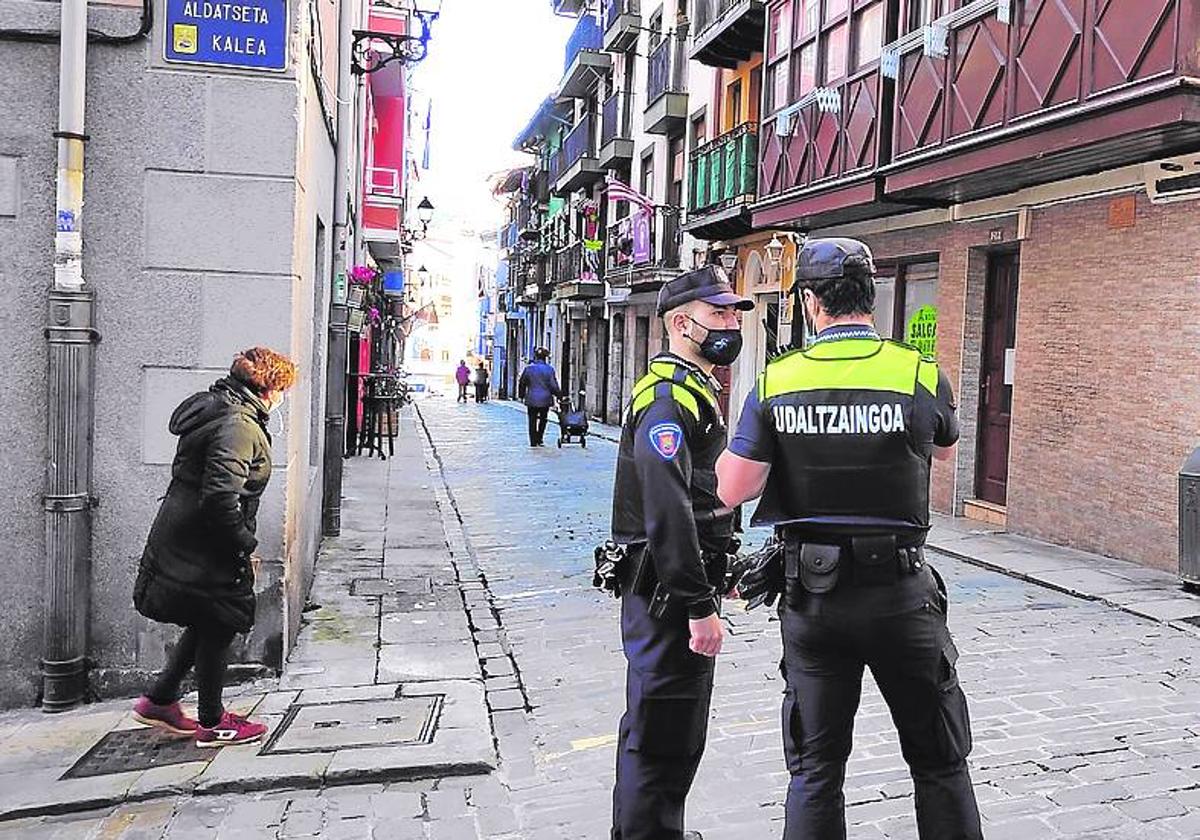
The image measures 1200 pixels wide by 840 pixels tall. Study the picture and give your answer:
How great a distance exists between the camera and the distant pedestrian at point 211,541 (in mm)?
4707

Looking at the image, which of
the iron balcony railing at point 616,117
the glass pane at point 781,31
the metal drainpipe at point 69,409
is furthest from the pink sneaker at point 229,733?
the iron balcony railing at point 616,117

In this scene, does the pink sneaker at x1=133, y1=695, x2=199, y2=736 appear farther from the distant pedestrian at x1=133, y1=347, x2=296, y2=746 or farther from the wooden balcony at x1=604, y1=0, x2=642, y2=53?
the wooden balcony at x1=604, y1=0, x2=642, y2=53

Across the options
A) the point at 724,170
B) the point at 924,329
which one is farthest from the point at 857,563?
the point at 724,170

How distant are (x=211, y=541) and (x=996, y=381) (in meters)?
9.85

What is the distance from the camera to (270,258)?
564cm

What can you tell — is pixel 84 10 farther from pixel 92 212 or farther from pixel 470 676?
pixel 470 676

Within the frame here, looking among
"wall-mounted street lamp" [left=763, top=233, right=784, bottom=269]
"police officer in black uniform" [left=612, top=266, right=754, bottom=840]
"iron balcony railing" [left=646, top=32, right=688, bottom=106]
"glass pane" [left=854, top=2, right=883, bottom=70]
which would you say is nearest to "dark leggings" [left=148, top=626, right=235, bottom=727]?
"police officer in black uniform" [left=612, top=266, right=754, bottom=840]

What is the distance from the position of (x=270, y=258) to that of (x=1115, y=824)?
15.1ft

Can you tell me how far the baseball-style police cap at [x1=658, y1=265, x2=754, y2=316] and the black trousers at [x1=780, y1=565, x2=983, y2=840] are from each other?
39.1 inches

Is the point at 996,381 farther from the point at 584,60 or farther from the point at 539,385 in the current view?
the point at 584,60

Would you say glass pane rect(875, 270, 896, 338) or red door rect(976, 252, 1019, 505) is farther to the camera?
glass pane rect(875, 270, 896, 338)

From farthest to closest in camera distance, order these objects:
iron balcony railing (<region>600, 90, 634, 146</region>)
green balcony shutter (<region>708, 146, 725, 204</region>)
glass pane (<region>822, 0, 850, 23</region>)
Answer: iron balcony railing (<region>600, 90, 634, 146</region>) < green balcony shutter (<region>708, 146, 725, 204</region>) < glass pane (<region>822, 0, 850, 23</region>)

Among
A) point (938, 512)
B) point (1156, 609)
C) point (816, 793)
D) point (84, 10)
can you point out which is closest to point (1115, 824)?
point (816, 793)

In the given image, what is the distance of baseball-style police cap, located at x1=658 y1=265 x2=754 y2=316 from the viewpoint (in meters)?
3.58
